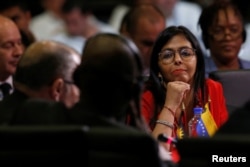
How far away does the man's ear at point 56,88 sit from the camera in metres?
5.14

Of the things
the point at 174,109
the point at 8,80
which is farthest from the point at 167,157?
the point at 8,80

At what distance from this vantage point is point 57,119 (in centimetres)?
475

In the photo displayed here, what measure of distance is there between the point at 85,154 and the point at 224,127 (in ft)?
2.12

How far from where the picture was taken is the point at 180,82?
600 cm

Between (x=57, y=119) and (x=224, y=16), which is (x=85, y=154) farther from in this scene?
(x=224, y=16)

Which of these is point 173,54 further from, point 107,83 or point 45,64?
point 107,83

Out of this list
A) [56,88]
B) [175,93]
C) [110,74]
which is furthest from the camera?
[175,93]

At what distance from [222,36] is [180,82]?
155 centimetres

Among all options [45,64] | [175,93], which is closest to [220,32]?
[175,93]

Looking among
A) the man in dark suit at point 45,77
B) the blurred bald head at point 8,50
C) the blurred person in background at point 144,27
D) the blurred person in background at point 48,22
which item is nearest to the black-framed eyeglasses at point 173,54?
the man in dark suit at point 45,77

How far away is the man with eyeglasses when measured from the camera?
293 inches

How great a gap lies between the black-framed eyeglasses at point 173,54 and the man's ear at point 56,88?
45.4 inches

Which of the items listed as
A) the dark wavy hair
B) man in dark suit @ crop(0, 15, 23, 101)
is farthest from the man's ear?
man in dark suit @ crop(0, 15, 23, 101)

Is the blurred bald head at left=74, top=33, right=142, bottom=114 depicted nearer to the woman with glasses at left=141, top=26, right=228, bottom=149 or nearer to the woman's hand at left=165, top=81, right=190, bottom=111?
the woman's hand at left=165, top=81, right=190, bottom=111
